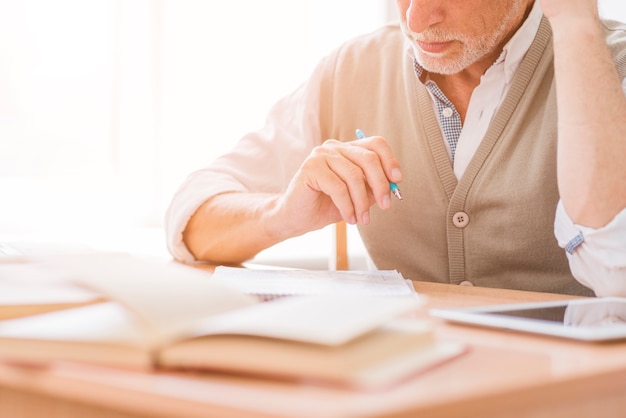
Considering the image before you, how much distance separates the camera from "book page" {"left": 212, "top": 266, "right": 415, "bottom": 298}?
91 cm

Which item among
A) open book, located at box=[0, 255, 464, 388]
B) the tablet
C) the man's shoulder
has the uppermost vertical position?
the man's shoulder

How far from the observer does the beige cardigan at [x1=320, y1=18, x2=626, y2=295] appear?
1.38 m

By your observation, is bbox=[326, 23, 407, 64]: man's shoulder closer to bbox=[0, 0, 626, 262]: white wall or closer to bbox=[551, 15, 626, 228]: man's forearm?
bbox=[551, 15, 626, 228]: man's forearm

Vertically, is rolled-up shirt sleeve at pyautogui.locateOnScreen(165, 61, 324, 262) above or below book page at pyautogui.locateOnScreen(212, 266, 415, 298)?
above

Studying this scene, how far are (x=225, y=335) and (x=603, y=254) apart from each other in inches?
28.6

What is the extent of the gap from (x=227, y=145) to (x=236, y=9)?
1.35ft

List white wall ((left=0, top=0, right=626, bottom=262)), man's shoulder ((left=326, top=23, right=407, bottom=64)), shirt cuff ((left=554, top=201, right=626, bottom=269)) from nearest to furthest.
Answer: shirt cuff ((left=554, top=201, right=626, bottom=269)), man's shoulder ((left=326, top=23, right=407, bottom=64)), white wall ((left=0, top=0, right=626, bottom=262))

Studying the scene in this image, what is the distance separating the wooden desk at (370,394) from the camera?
0.41 meters

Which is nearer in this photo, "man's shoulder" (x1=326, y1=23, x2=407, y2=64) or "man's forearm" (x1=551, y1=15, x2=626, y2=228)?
"man's forearm" (x1=551, y1=15, x2=626, y2=228)

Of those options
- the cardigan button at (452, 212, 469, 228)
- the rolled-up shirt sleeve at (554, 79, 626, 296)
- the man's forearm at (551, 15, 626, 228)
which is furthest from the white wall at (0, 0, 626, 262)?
the rolled-up shirt sleeve at (554, 79, 626, 296)

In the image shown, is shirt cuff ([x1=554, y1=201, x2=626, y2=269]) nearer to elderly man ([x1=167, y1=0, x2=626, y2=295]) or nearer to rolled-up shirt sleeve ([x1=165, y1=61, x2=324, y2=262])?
elderly man ([x1=167, y1=0, x2=626, y2=295])

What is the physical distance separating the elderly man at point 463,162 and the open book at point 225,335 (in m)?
0.56

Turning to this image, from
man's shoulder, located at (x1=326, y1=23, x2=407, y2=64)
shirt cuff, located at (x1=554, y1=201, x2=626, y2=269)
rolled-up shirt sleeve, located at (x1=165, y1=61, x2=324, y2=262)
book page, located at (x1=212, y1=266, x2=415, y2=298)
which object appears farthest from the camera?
man's shoulder, located at (x1=326, y1=23, x2=407, y2=64)

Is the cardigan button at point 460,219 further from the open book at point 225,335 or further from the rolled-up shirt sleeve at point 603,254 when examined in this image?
the open book at point 225,335
